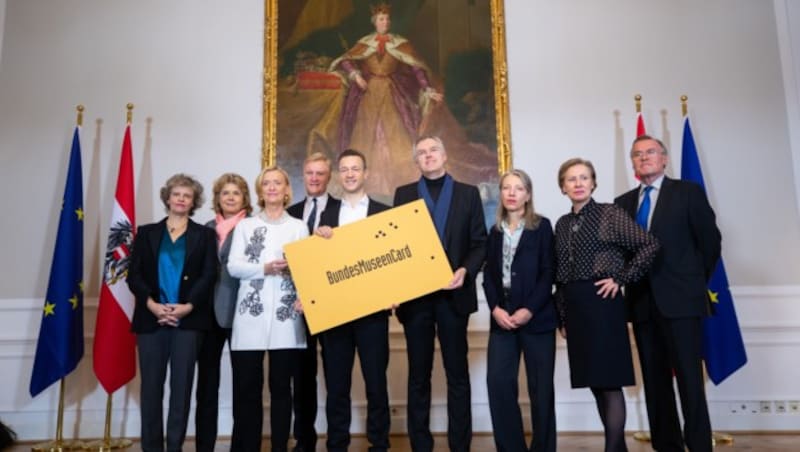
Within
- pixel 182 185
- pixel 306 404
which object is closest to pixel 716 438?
pixel 306 404

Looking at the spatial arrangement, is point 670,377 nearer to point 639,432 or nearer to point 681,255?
point 681,255

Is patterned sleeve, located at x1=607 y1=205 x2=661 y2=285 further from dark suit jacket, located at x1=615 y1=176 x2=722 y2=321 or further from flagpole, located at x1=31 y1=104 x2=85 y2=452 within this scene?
flagpole, located at x1=31 y1=104 x2=85 y2=452

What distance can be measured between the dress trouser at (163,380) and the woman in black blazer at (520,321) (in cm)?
162

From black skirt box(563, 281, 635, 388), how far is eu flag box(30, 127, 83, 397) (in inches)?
132

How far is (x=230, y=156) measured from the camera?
4633 mm

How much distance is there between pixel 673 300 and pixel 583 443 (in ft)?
4.69

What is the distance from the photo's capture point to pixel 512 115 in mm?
4688

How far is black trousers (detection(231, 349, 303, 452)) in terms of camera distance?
2811 millimetres

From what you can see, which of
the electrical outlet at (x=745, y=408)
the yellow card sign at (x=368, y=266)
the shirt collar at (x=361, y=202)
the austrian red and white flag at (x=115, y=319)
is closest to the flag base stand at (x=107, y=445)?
the austrian red and white flag at (x=115, y=319)

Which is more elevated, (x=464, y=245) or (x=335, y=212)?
(x=335, y=212)

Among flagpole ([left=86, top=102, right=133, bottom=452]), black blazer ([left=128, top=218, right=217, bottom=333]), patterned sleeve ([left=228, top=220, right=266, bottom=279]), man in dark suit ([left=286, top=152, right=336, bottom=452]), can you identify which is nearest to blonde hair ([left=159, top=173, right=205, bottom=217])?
black blazer ([left=128, top=218, right=217, bottom=333])

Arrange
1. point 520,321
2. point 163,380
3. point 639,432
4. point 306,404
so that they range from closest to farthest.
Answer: point 520,321, point 163,380, point 306,404, point 639,432

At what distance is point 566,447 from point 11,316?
13.7 feet

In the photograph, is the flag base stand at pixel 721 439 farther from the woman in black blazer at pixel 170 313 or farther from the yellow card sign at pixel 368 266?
the woman in black blazer at pixel 170 313
